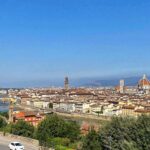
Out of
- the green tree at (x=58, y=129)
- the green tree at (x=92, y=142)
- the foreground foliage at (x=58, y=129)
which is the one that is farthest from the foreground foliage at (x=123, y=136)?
the green tree at (x=58, y=129)

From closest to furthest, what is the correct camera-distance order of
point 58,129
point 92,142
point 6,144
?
point 92,142, point 6,144, point 58,129

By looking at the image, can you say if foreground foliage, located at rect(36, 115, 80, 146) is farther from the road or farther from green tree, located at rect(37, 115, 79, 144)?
the road

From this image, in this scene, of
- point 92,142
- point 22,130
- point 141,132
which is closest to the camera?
point 141,132

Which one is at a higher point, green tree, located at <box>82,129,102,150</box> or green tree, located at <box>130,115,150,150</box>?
green tree, located at <box>130,115,150,150</box>

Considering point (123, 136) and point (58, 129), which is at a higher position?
point (123, 136)

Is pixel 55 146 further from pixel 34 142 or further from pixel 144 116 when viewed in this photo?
pixel 144 116

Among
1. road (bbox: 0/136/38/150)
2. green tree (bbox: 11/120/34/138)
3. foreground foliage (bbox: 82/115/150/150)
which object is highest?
foreground foliage (bbox: 82/115/150/150)

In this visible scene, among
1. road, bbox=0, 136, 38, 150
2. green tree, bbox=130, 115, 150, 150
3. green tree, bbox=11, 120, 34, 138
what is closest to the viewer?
green tree, bbox=130, 115, 150, 150

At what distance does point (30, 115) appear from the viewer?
222 feet

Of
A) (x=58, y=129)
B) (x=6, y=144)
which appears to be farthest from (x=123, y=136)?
(x=58, y=129)

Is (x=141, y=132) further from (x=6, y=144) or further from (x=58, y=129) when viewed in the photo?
(x=58, y=129)

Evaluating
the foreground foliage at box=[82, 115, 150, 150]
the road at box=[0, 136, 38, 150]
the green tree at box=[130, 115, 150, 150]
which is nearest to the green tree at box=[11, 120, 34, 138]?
the road at box=[0, 136, 38, 150]

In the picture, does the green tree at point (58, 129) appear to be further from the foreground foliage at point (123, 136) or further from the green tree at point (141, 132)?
the green tree at point (141, 132)

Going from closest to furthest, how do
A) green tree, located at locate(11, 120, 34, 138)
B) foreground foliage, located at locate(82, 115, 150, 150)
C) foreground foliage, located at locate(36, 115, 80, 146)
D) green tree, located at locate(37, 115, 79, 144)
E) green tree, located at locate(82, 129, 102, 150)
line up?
foreground foliage, located at locate(82, 115, 150, 150)
green tree, located at locate(82, 129, 102, 150)
foreground foliage, located at locate(36, 115, 80, 146)
green tree, located at locate(37, 115, 79, 144)
green tree, located at locate(11, 120, 34, 138)
